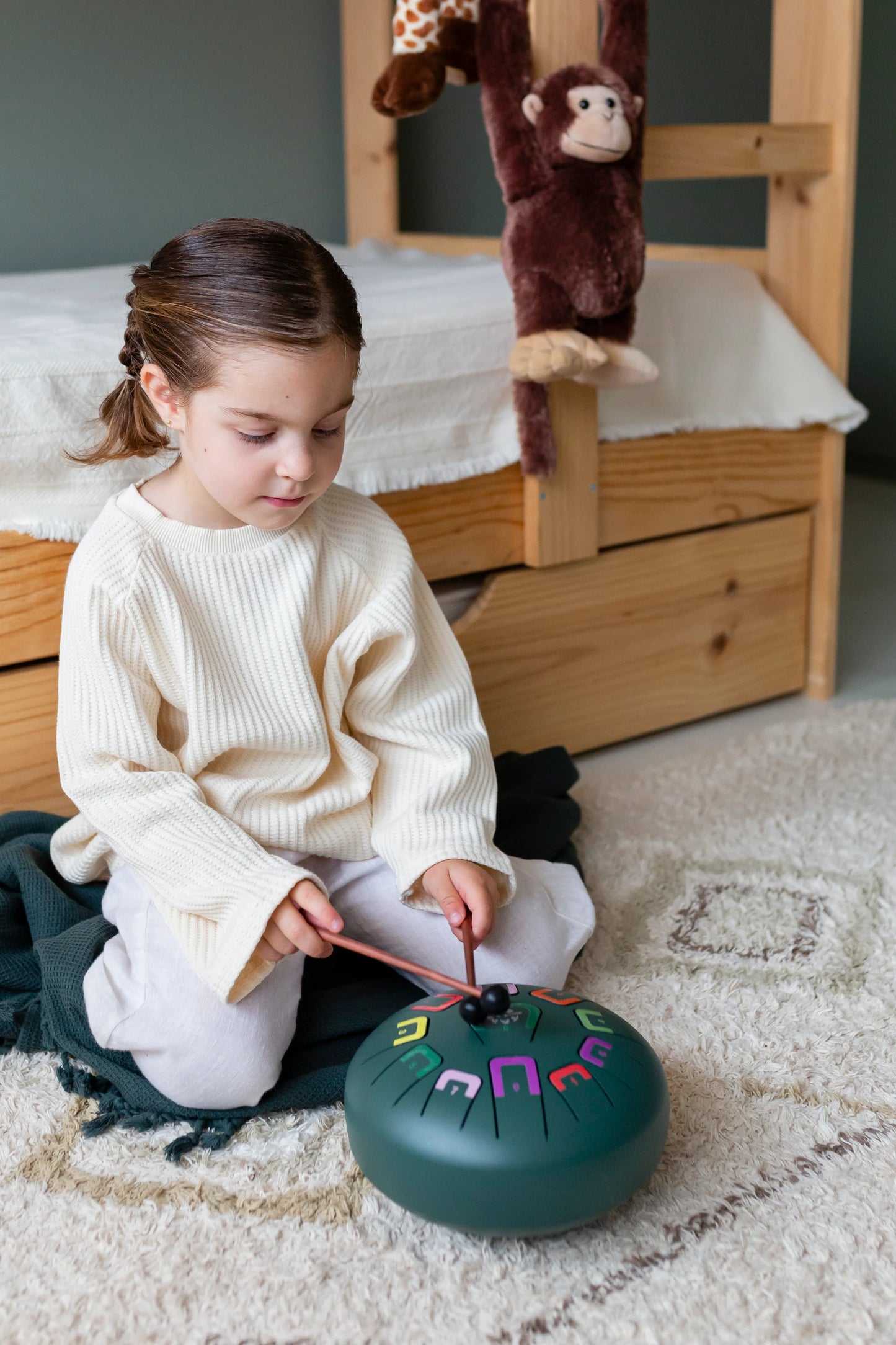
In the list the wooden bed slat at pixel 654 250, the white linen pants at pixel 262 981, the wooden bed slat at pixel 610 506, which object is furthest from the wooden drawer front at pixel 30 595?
the wooden bed slat at pixel 654 250

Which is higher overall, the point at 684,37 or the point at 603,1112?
the point at 684,37

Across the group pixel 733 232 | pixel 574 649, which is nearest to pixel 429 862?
pixel 574 649

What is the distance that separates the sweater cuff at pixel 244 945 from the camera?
2.71 ft

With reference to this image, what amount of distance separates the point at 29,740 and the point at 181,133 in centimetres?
132

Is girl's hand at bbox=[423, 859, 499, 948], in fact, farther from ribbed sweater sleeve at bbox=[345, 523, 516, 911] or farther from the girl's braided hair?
the girl's braided hair

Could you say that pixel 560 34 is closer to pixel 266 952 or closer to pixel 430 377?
pixel 430 377

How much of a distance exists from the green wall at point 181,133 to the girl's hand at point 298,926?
60.0 inches

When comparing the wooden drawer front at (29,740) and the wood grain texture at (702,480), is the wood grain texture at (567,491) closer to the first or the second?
the wood grain texture at (702,480)

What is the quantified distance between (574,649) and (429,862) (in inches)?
22.6

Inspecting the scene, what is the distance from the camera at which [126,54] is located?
1.99 m

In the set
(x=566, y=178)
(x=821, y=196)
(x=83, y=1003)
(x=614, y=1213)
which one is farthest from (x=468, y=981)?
(x=821, y=196)

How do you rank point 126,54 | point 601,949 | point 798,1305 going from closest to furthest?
1. point 798,1305
2. point 601,949
3. point 126,54

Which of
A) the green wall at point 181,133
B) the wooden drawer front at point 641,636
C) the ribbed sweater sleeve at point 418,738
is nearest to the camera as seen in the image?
the ribbed sweater sleeve at point 418,738

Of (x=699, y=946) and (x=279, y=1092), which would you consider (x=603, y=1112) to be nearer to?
(x=279, y=1092)
